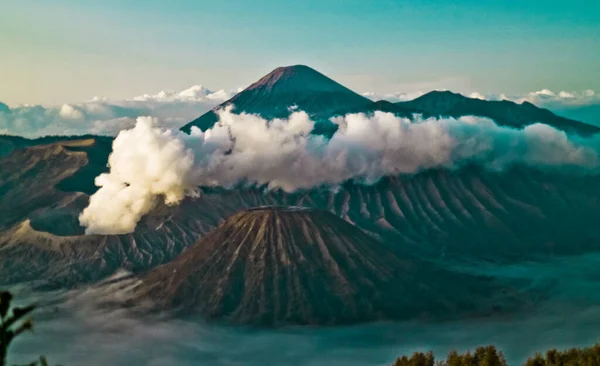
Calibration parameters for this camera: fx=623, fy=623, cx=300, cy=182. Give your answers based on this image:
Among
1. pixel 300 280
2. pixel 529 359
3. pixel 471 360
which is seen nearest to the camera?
pixel 529 359

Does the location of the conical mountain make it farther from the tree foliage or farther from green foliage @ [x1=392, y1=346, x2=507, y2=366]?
the tree foliage

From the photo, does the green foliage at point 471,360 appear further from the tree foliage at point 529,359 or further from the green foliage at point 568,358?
the green foliage at point 568,358

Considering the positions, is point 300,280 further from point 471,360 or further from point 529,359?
point 529,359

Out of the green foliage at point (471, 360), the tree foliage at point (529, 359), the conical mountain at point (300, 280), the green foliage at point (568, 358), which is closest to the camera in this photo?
the green foliage at point (568, 358)

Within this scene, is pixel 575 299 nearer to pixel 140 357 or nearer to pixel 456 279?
pixel 456 279

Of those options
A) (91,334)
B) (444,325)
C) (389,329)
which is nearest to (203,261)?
(91,334)

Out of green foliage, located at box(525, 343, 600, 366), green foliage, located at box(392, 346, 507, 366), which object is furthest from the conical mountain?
green foliage, located at box(525, 343, 600, 366)

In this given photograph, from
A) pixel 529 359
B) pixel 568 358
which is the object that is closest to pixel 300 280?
pixel 529 359

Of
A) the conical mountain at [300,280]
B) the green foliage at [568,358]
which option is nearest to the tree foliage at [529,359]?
the green foliage at [568,358]
